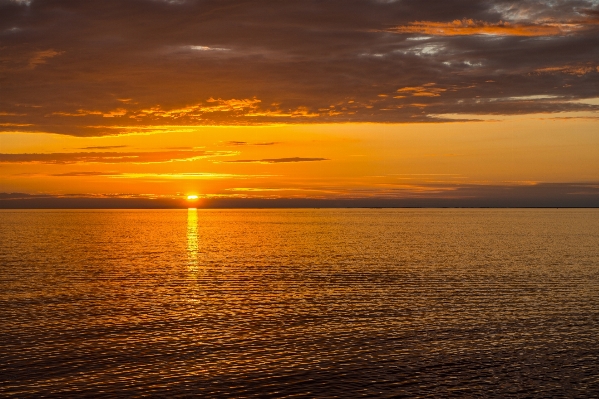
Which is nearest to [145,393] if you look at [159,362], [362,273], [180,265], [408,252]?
[159,362]

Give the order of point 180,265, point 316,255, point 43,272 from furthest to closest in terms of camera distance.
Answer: point 316,255
point 180,265
point 43,272

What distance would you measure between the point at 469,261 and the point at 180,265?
41015mm

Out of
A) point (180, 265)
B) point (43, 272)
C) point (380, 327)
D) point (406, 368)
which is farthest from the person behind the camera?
point (180, 265)

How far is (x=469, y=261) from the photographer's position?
8456 cm

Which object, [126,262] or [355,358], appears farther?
[126,262]

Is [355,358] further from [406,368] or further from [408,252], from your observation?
[408,252]

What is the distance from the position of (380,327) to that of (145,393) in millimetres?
18265

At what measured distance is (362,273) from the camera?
234ft

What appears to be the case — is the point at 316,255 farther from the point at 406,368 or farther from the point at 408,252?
the point at 406,368

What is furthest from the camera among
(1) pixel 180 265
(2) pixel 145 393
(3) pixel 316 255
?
(3) pixel 316 255

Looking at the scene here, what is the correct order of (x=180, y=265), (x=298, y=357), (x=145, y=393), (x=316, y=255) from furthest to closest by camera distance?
(x=316, y=255)
(x=180, y=265)
(x=298, y=357)
(x=145, y=393)

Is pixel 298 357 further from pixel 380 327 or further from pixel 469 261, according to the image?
pixel 469 261

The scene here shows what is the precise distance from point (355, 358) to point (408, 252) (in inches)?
2688

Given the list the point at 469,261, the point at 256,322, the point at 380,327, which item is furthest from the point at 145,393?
the point at 469,261
